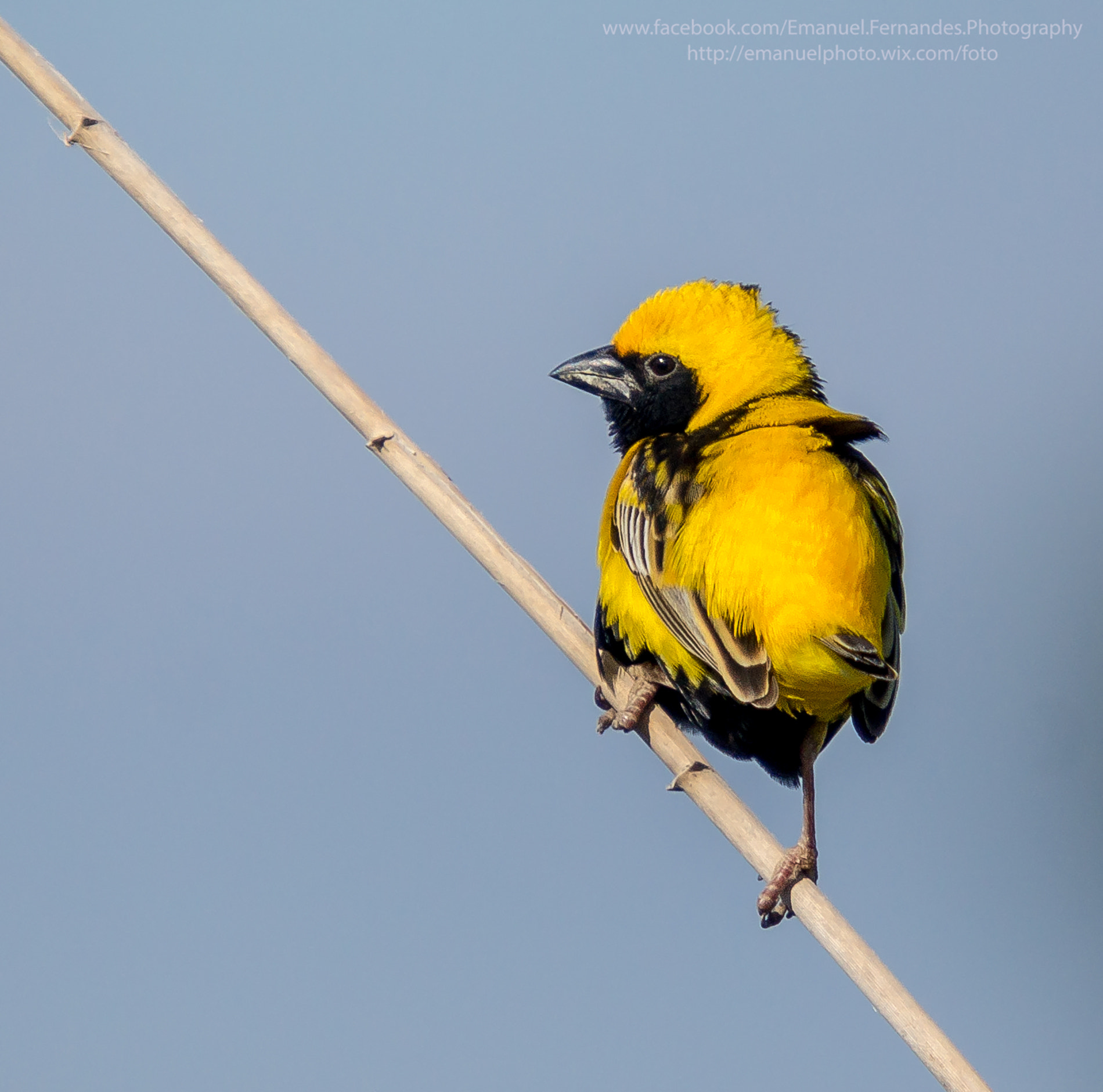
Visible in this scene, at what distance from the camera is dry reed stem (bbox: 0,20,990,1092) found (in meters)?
1.35

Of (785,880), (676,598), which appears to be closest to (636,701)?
(676,598)

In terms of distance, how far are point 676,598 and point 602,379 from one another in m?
0.44

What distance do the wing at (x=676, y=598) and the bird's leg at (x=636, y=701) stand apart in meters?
0.14

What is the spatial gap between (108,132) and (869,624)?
105 cm

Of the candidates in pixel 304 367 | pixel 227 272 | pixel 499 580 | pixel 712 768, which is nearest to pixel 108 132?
pixel 227 272

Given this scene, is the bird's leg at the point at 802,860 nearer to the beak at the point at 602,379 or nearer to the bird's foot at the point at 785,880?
the bird's foot at the point at 785,880

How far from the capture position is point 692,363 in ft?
5.74

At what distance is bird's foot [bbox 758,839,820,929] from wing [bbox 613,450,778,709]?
0.64ft

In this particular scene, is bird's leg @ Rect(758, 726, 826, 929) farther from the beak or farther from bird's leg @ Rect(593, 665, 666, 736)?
the beak

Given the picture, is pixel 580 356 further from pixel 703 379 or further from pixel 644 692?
pixel 644 692

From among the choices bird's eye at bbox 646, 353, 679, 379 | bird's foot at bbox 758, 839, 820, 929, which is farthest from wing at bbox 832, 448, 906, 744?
bird's eye at bbox 646, 353, 679, 379

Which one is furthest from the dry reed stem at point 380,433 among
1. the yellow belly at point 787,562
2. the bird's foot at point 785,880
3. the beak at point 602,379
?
the beak at point 602,379

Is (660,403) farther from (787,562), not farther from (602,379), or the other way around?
(787,562)

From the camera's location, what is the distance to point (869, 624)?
4.64 feet
